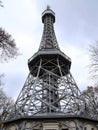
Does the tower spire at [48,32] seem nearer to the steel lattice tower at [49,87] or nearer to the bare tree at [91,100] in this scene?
the steel lattice tower at [49,87]

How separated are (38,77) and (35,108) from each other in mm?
5679

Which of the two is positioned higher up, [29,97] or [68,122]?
[29,97]

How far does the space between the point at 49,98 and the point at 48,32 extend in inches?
716

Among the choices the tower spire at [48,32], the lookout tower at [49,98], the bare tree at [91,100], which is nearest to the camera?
the lookout tower at [49,98]

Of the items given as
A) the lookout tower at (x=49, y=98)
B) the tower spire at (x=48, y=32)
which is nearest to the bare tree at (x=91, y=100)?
the lookout tower at (x=49, y=98)

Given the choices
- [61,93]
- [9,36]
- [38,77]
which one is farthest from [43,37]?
[9,36]

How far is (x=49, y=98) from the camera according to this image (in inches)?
1150

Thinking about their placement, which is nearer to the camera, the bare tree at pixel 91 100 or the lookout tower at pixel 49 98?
the lookout tower at pixel 49 98

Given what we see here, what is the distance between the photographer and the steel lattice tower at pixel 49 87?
27342mm

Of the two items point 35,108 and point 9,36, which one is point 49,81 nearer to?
point 35,108

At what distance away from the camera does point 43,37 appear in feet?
141

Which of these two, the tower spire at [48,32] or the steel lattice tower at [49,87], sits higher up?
the tower spire at [48,32]

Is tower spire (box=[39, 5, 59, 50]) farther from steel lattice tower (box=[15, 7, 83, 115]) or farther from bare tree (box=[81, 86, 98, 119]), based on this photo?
bare tree (box=[81, 86, 98, 119])

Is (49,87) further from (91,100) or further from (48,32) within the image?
(48,32)
